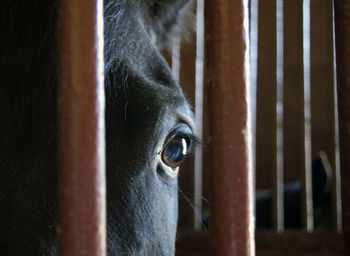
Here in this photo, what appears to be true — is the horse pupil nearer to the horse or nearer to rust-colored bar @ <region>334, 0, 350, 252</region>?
the horse

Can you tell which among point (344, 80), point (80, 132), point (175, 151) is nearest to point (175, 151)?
point (175, 151)

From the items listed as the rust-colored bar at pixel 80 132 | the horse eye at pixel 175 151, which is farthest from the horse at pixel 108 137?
the rust-colored bar at pixel 80 132

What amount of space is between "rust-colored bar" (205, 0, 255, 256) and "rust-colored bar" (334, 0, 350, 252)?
0.18 m

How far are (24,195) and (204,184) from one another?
7.83ft

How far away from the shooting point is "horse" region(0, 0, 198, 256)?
0.73 m

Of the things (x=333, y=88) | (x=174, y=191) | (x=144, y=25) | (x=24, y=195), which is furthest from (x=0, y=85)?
(x=333, y=88)

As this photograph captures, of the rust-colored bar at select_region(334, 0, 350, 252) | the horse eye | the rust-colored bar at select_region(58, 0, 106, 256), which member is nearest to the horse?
the horse eye

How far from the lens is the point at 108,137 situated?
87 centimetres

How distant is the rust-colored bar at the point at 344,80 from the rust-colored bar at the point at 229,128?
177 mm

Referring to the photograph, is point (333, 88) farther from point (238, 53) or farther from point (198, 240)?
point (238, 53)

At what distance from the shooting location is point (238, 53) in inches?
22.8

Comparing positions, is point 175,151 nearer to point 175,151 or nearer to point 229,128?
point 175,151

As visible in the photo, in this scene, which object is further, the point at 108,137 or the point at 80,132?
the point at 108,137

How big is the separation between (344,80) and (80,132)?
40cm
